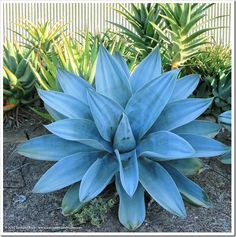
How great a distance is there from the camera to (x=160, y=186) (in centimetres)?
217

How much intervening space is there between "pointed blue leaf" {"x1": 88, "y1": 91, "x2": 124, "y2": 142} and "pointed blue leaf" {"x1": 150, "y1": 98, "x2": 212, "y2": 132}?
22 centimetres

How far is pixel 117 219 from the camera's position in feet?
7.65

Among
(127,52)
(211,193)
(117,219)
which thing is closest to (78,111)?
(117,219)

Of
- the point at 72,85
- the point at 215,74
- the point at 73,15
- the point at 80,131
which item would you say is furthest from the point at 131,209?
the point at 73,15

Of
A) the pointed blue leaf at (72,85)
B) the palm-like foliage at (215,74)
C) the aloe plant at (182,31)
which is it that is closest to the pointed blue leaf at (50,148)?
the pointed blue leaf at (72,85)

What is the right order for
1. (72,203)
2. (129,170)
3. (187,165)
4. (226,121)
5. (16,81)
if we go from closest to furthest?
(129,170), (72,203), (187,165), (226,121), (16,81)

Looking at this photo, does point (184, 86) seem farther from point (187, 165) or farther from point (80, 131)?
point (80, 131)

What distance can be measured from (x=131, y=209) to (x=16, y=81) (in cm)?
143

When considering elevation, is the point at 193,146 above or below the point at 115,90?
below


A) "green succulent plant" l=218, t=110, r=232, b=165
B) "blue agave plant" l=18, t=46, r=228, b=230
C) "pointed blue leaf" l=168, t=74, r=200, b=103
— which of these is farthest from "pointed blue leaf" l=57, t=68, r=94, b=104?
"green succulent plant" l=218, t=110, r=232, b=165

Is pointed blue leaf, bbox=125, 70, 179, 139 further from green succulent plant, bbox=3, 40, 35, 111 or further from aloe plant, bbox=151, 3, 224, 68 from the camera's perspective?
aloe plant, bbox=151, 3, 224, 68

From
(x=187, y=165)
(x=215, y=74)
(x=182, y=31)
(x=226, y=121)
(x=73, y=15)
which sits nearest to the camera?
(x=187, y=165)

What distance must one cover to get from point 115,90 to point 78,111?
21cm

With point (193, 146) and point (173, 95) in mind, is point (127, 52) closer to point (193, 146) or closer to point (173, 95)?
point (173, 95)
